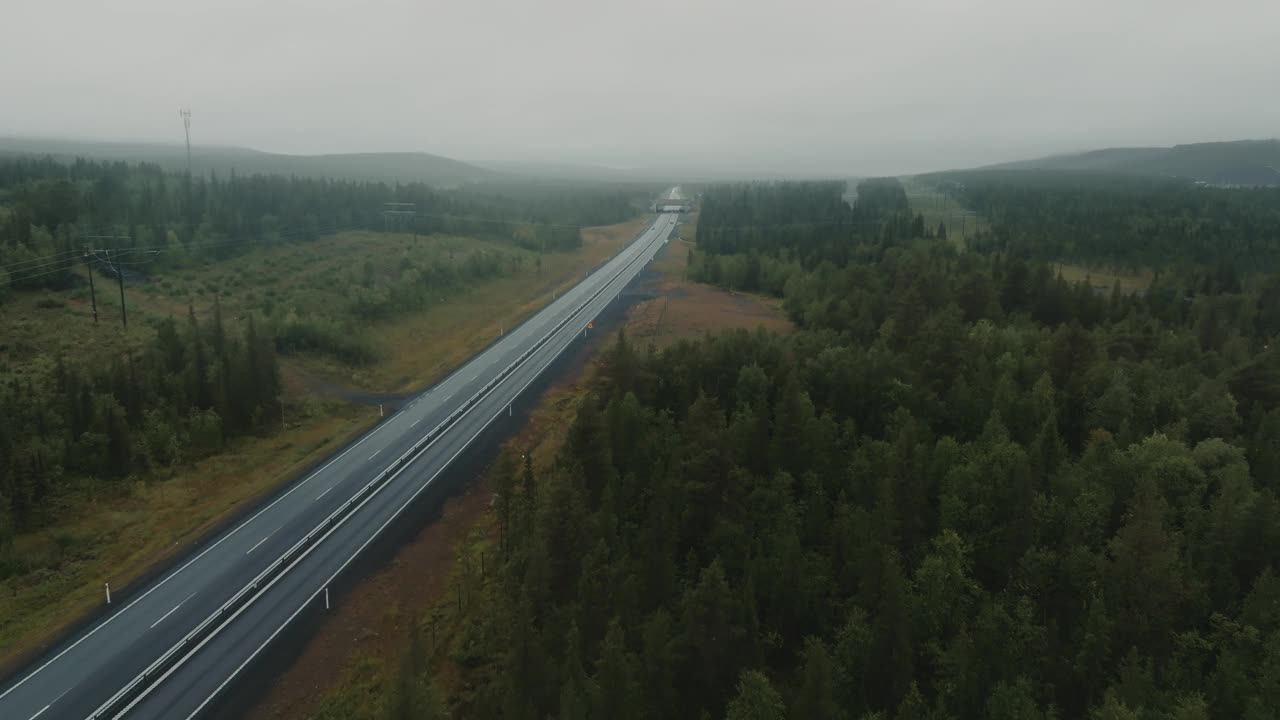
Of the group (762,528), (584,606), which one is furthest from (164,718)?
(762,528)

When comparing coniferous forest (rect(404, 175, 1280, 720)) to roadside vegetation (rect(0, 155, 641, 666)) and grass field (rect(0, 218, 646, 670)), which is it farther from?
roadside vegetation (rect(0, 155, 641, 666))

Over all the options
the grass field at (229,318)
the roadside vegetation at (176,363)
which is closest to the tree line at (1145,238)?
the grass field at (229,318)

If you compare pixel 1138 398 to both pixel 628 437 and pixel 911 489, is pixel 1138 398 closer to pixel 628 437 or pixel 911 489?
pixel 911 489

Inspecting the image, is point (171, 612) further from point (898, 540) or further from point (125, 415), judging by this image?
point (898, 540)

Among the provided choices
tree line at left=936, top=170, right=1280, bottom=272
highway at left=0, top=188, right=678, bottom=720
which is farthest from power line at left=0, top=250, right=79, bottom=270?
tree line at left=936, top=170, right=1280, bottom=272

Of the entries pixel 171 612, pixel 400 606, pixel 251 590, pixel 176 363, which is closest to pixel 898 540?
pixel 400 606

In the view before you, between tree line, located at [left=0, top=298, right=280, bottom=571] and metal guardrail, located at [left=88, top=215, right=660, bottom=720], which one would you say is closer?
metal guardrail, located at [left=88, top=215, right=660, bottom=720]

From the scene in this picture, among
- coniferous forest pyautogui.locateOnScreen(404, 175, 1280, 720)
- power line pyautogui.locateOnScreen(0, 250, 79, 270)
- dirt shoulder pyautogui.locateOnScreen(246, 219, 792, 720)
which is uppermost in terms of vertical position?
power line pyautogui.locateOnScreen(0, 250, 79, 270)
